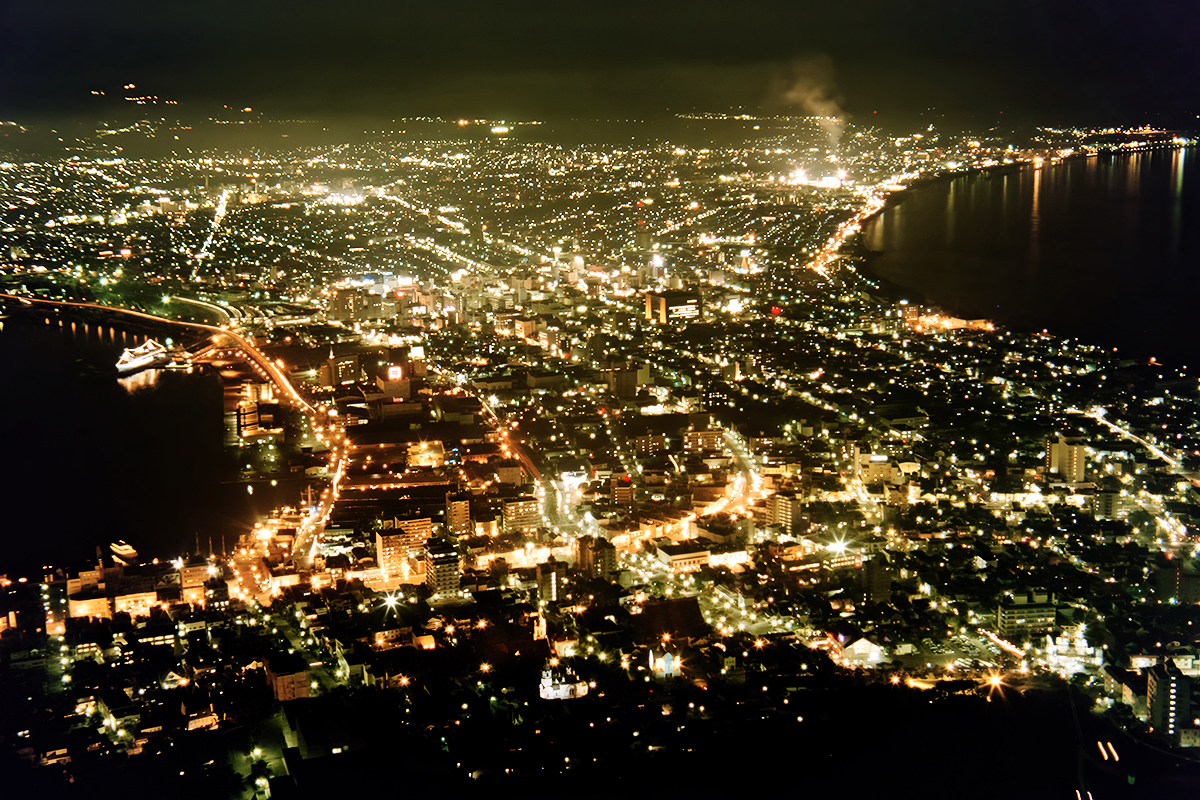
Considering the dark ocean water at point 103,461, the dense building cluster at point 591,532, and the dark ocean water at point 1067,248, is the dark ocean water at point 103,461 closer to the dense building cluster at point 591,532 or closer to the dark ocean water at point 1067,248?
the dense building cluster at point 591,532

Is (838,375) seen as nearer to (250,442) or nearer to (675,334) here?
(675,334)

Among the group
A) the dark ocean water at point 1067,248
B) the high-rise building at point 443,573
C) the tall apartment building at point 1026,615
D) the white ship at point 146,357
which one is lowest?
the tall apartment building at point 1026,615

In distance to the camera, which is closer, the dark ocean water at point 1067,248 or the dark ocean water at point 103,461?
the dark ocean water at point 103,461

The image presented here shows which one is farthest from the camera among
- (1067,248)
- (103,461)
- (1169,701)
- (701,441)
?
(1067,248)

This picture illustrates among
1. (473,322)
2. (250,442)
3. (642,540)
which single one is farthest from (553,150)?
(642,540)

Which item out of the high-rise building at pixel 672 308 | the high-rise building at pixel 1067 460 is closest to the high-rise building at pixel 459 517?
the high-rise building at pixel 1067 460

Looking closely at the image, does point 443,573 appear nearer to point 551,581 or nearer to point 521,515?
point 551,581

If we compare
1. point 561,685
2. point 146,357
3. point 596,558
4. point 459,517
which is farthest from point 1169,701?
point 146,357
